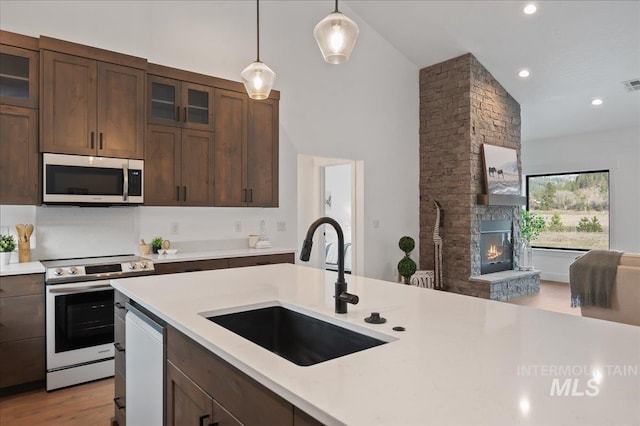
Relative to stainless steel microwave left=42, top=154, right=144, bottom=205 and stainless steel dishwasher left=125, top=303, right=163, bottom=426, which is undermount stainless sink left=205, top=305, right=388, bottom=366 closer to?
stainless steel dishwasher left=125, top=303, right=163, bottom=426

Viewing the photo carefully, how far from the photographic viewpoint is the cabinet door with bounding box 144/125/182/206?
3730mm

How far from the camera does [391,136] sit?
634 cm

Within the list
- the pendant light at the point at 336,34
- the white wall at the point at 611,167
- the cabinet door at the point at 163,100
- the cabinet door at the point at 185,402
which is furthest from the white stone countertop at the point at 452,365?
the white wall at the point at 611,167

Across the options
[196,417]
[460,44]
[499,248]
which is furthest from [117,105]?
[499,248]

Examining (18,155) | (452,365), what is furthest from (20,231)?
(452,365)

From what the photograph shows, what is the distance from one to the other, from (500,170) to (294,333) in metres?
5.53

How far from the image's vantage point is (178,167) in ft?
12.8

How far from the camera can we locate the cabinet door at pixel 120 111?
342 cm

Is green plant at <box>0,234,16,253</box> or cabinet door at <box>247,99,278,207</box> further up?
cabinet door at <box>247,99,278,207</box>

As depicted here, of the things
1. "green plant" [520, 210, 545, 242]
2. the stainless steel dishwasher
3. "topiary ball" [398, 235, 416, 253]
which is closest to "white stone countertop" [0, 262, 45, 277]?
the stainless steel dishwasher

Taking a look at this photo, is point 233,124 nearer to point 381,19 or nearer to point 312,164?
point 312,164

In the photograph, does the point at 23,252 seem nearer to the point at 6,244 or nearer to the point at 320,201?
the point at 6,244

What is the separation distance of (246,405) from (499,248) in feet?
20.5

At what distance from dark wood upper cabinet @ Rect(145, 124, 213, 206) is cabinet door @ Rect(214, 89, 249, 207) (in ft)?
0.31
